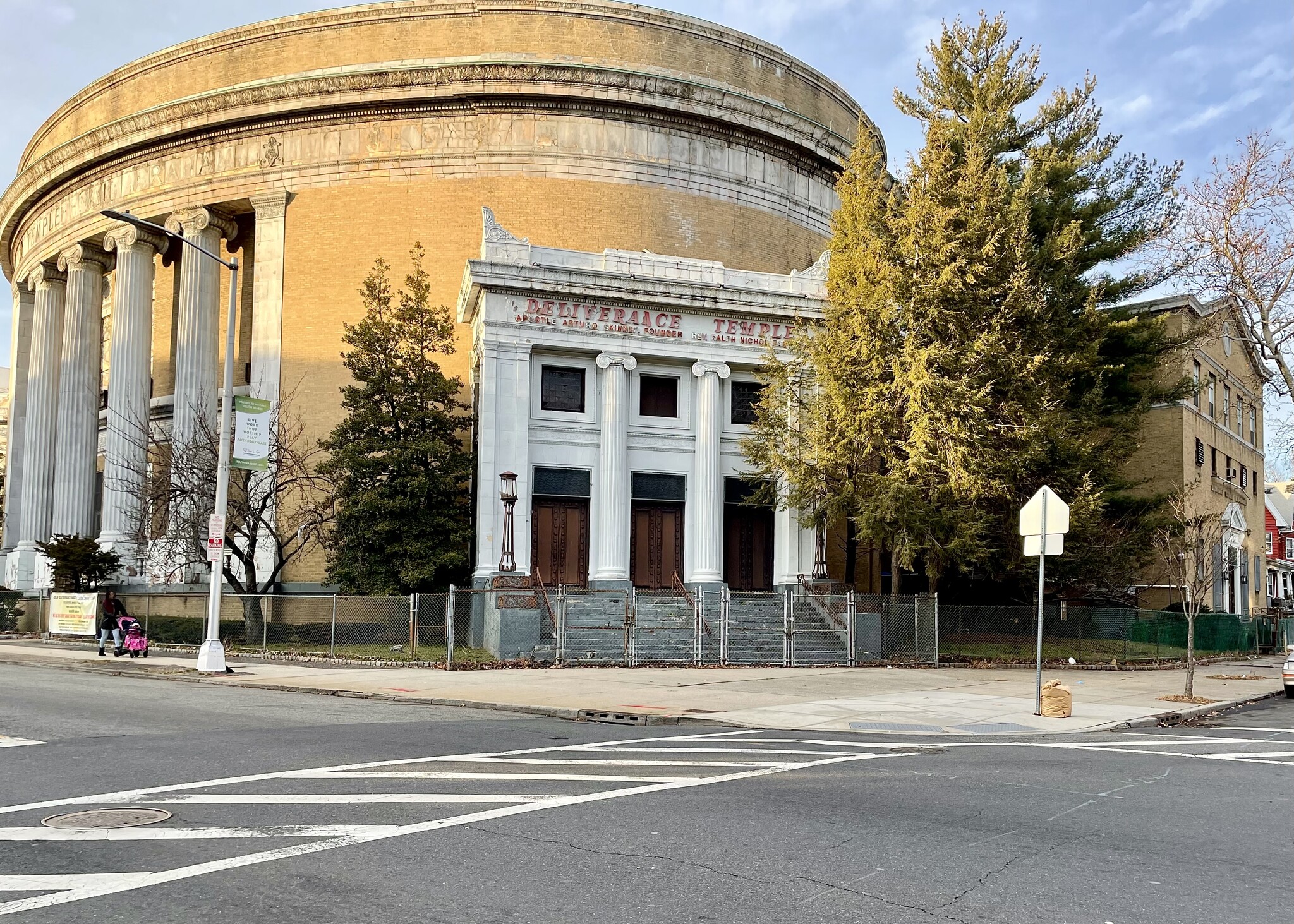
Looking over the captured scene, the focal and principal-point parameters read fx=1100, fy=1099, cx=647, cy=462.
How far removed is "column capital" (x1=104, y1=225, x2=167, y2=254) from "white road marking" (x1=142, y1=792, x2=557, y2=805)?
4290 cm

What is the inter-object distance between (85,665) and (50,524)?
2915 centimetres

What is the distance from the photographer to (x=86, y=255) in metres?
51.5

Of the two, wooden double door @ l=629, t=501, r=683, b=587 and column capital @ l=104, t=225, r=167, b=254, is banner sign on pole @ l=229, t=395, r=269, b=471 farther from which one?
column capital @ l=104, t=225, r=167, b=254

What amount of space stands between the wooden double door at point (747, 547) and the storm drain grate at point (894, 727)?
63.0ft

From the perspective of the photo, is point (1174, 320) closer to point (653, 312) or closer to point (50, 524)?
point (653, 312)

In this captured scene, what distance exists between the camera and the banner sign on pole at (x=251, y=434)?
2420cm

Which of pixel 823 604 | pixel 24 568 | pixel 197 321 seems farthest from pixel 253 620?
pixel 24 568

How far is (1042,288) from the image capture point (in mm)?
31797

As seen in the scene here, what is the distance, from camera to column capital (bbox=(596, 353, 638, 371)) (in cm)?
3238

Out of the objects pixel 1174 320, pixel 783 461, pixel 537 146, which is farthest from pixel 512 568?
pixel 1174 320

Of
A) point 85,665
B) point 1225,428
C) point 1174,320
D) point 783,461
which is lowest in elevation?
point 85,665

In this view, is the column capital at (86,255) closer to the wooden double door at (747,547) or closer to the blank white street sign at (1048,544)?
the wooden double door at (747,547)

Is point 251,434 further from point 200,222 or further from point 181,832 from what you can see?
point 200,222

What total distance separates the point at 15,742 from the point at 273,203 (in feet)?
116
